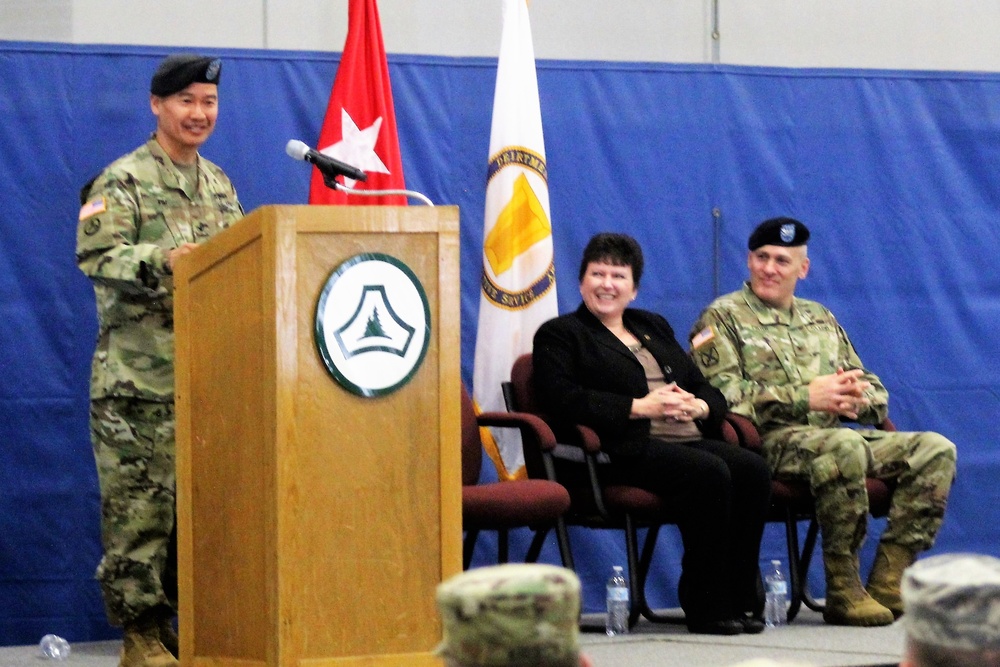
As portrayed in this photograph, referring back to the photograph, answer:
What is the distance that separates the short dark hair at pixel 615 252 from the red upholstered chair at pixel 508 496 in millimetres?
611

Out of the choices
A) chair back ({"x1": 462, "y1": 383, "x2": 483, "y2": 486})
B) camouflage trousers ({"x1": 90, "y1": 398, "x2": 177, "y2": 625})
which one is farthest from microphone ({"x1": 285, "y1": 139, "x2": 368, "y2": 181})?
chair back ({"x1": 462, "y1": 383, "x2": 483, "y2": 486})

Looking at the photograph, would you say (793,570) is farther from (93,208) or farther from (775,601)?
(93,208)

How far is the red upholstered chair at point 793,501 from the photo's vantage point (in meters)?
4.52

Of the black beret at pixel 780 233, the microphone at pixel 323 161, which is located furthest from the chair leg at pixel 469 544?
the microphone at pixel 323 161

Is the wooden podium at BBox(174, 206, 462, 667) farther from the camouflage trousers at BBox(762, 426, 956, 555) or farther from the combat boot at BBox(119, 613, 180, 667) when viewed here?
the camouflage trousers at BBox(762, 426, 956, 555)

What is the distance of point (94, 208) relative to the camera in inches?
140

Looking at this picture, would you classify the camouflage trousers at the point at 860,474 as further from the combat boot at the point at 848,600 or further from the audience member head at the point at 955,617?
the audience member head at the point at 955,617

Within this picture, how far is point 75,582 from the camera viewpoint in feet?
14.8

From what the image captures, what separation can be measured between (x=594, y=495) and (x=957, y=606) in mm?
3121

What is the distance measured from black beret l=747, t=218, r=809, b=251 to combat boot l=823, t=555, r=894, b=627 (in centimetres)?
111

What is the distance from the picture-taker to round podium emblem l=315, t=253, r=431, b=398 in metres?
2.58

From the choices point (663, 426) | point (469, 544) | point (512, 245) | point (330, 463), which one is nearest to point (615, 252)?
point (512, 245)

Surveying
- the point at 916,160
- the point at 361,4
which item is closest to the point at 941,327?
the point at 916,160

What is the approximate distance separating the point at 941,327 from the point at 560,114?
5.68 feet
